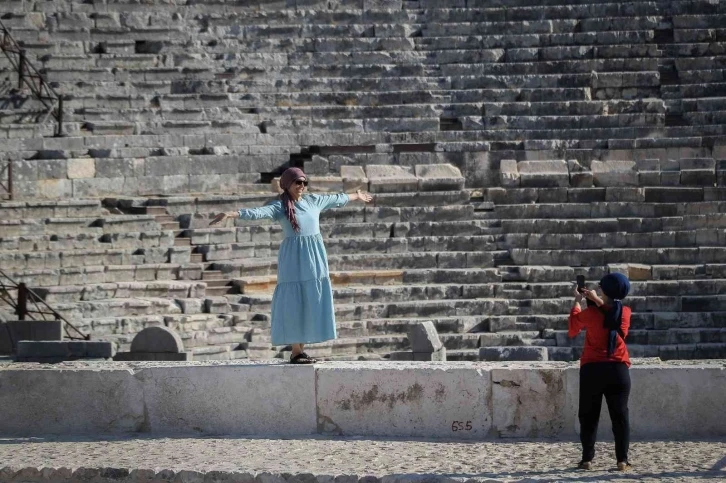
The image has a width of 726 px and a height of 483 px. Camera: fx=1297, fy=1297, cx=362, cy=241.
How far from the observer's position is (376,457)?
8070 mm

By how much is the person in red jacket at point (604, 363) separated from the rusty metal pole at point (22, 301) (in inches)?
304

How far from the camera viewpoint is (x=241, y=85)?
1983cm

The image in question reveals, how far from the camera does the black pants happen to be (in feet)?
25.1

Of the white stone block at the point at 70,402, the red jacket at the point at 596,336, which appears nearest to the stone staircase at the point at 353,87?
the white stone block at the point at 70,402

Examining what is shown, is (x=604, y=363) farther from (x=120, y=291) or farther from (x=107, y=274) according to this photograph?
(x=107, y=274)

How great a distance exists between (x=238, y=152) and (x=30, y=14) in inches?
173

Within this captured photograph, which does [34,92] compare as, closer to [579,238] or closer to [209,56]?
[209,56]

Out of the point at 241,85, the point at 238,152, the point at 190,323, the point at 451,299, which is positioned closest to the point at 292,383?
the point at 190,323

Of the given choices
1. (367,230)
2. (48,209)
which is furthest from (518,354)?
(48,209)

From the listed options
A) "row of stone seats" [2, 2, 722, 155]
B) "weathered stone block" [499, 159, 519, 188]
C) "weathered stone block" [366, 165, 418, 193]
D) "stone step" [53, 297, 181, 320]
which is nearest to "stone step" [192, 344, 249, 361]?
"stone step" [53, 297, 181, 320]

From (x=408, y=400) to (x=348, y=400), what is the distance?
406 millimetres

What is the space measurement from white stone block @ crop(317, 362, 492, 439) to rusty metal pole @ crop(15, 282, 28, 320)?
237 inches

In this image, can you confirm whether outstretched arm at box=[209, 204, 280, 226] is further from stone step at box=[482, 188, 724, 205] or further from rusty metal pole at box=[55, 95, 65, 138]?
rusty metal pole at box=[55, 95, 65, 138]

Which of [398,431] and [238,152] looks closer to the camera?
[398,431]
